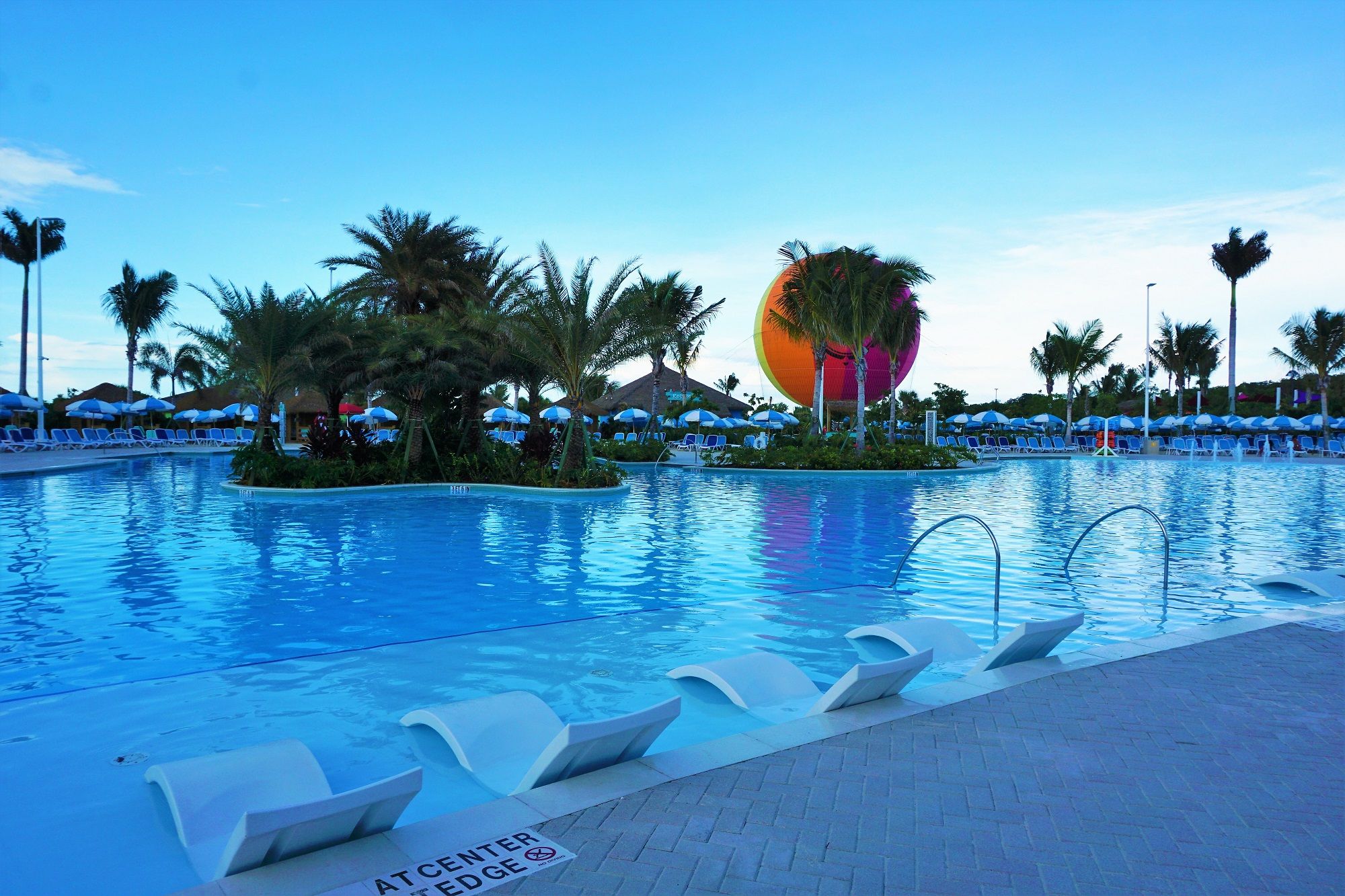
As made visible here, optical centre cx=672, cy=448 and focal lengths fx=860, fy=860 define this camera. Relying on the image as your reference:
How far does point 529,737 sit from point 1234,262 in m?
48.2

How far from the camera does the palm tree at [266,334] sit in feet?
55.8

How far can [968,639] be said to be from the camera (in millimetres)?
6016

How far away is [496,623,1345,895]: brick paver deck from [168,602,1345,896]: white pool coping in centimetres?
9

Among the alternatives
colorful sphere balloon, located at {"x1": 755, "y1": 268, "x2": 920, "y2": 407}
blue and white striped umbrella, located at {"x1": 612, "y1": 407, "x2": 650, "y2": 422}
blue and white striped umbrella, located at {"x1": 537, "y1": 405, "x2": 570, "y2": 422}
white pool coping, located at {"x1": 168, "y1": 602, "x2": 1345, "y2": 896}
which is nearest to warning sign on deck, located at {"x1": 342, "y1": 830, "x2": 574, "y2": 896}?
white pool coping, located at {"x1": 168, "y1": 602, "x2": 1345, "y2": 896}

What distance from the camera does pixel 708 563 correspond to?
9336mm

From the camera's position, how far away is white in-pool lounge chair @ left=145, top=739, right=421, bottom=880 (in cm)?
252

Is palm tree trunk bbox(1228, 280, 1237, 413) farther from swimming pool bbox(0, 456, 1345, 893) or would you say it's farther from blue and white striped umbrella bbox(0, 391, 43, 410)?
blue and white striped umbrella bbox(0, 391, 43, 410)

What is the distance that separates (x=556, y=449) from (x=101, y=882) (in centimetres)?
1544

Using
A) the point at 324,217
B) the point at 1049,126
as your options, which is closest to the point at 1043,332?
the point at 1049,126

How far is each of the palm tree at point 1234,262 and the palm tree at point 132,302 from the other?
167 feet

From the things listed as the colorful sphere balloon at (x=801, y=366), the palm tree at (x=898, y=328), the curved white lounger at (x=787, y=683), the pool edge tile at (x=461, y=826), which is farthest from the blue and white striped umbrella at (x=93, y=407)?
the pool edge tile at (x=461, y=826)

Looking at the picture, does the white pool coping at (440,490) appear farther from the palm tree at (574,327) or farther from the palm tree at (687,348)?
the palm tree at (687,348)

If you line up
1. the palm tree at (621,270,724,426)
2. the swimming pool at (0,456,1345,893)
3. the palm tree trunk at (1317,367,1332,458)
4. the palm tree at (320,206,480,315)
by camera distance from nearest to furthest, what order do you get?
the swimming pool at (0,456,1345,893) → the palm tree at (320,206,480,315) → the palm tree at (621,270,724,426) → the palm tree trunk at (1317,367,1332,458)

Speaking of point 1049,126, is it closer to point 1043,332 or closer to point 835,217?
point 835,217
